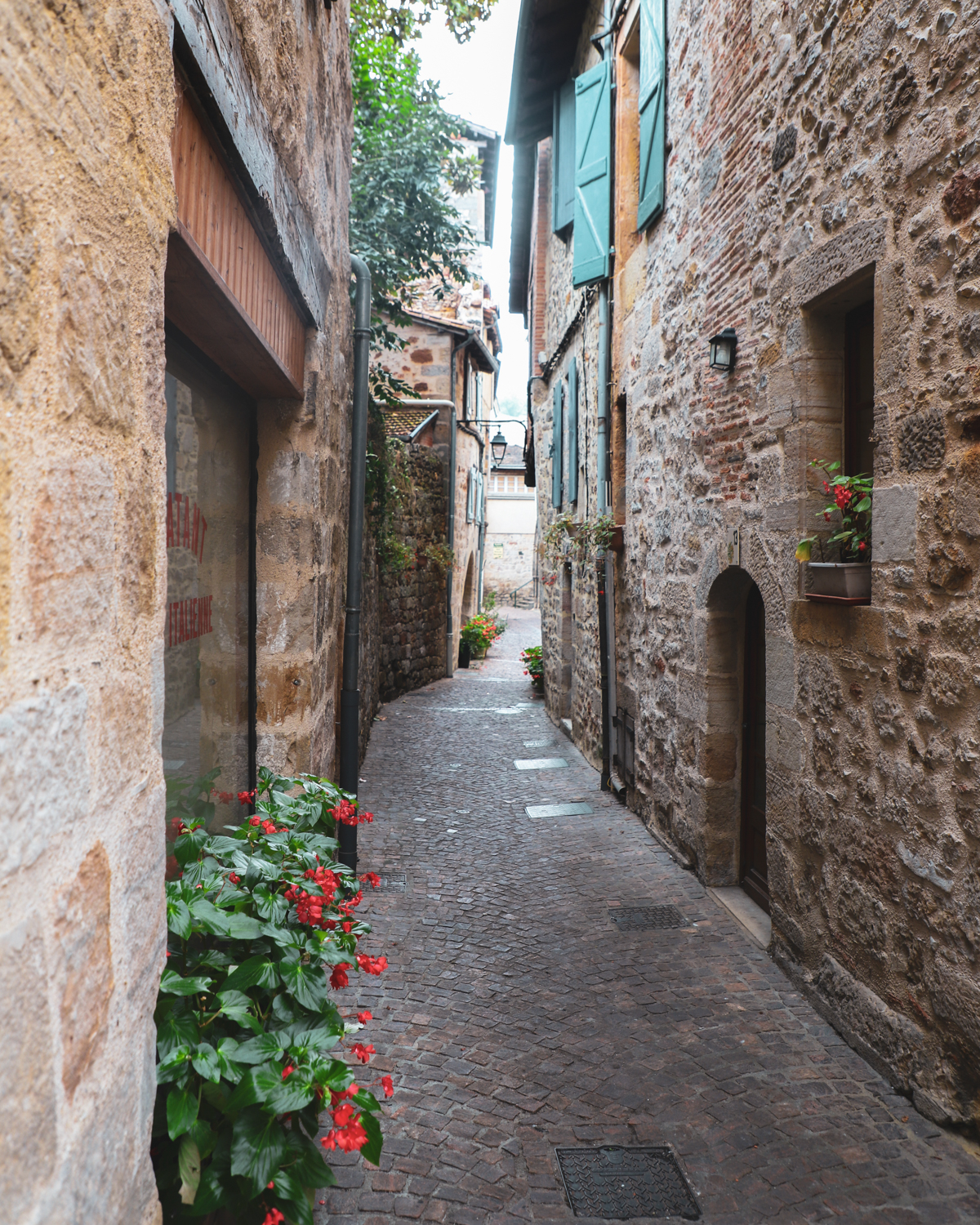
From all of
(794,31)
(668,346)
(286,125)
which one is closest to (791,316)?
(794,31)

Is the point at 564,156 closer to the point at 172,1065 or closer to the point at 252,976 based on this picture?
the point at 252,976

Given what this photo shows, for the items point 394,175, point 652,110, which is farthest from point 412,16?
point 652,110

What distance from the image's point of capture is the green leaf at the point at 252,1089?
1.45m

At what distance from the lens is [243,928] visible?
1.72 m

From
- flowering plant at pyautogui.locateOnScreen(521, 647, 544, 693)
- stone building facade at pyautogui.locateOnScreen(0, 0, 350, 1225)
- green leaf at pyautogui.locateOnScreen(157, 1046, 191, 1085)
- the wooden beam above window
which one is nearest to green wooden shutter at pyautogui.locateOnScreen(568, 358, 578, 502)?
flowering plant at pyautogui.locateOnScreen(521, 647, 544, 693)

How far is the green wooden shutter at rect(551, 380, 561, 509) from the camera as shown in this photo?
1008 centimetres

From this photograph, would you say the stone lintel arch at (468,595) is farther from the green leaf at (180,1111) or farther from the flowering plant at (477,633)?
the green leaf at (180,1111)

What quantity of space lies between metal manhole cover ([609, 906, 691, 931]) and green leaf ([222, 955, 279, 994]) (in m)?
2.98

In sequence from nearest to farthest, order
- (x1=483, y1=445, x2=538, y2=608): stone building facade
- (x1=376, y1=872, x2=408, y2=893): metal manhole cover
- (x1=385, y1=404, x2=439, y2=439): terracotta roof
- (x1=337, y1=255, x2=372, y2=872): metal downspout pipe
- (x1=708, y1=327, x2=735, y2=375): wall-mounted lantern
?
1. (x1=708, y1=327, x2=735, y2=375): wall-mounted lantern
2. (x1=337, y1=255, x2=372, y2=872): metal downspout pipe
3. (x1=376, y1=872, x2=408, y2=893): metal manhole cover
4. (x1=385, y1=404, x2=439, y2=439): terracotta roof
5. (x1=483, y1=445, x2=538, y2=608): stone building facade

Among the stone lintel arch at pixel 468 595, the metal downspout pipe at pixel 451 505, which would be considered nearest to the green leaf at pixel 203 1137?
the metal downspout pipe at pixel 451 505

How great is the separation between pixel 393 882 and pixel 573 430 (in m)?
5.50

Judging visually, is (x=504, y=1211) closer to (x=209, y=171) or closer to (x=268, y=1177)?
(x=268, y=1177)

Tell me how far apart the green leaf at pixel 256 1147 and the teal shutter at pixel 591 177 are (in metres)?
7.03

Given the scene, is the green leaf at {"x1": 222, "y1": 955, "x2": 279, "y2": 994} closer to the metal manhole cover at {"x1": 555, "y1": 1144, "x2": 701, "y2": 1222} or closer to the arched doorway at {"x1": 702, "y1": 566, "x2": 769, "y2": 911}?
the metal manhole cover at {"x1": 555, "y1": 1144, "x2": 701, "y2": 1222}
